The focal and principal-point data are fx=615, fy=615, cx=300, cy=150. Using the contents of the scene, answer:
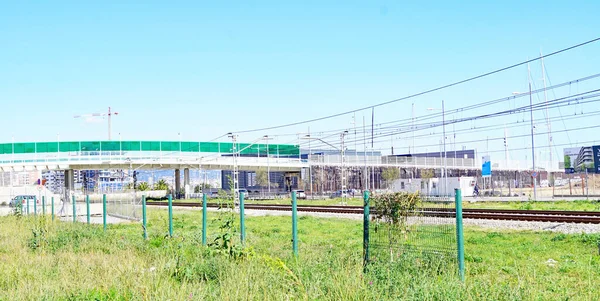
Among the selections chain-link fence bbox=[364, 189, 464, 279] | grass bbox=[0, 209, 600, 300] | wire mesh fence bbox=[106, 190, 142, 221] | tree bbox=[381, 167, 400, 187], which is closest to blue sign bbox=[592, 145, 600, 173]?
wire mesh fence bbox=[106, 190, 142, 221]

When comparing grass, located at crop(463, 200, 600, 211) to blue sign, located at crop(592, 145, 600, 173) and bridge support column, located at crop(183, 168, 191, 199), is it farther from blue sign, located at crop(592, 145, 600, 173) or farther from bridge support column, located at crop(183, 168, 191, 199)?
bridge support column, located at crop(183, 168, 191, 199)

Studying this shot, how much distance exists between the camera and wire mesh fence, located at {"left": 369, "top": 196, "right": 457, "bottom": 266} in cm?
1001

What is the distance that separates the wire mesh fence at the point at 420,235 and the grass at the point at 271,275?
46 cm

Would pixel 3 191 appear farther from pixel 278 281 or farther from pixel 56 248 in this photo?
pixel 278 281

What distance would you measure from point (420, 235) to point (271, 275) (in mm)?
2809

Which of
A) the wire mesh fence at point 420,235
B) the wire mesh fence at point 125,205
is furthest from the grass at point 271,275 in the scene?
the wire mesh fence at point 125,205

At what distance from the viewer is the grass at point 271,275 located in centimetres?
815

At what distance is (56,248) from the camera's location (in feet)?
53.9

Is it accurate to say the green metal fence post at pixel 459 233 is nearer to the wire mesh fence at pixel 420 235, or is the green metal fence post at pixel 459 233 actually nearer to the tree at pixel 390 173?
the wire mesh fence at pixel 420 235

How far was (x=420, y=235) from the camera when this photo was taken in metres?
10.6

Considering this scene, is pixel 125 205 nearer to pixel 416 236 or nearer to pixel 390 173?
pixel 416 236

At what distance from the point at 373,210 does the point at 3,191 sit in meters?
67.5

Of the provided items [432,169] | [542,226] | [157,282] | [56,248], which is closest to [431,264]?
[157,282]

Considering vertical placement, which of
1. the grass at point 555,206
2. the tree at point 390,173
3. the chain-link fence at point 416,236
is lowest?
the grass at point 555,206
